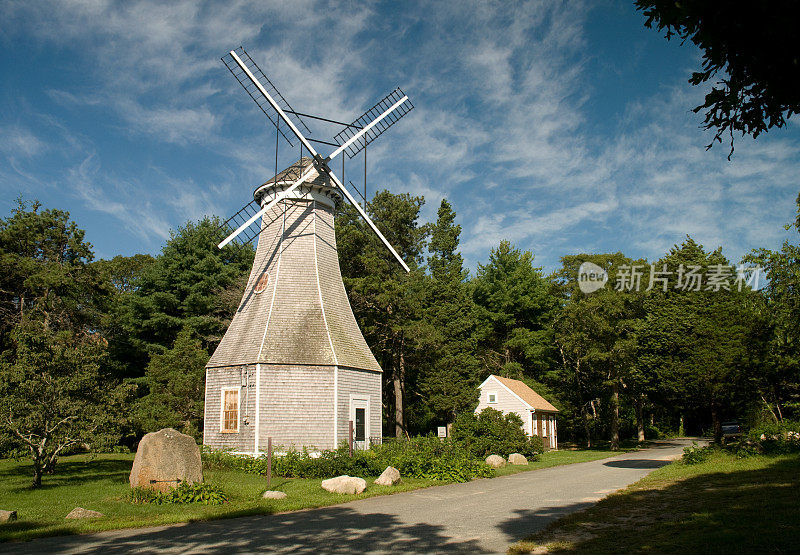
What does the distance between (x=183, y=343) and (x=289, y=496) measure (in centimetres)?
1856

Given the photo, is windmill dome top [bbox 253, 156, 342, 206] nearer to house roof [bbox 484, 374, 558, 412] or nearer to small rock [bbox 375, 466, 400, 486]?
small rock [bbox 375, 466, 400, 486]

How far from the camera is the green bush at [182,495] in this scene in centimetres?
1258

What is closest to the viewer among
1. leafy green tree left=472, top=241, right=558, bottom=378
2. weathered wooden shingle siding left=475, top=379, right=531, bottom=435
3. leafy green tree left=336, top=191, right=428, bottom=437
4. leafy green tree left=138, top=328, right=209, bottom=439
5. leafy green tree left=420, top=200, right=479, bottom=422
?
leafy green tree left=138, top=328, right=209, bottom=439

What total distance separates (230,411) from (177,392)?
667 cm

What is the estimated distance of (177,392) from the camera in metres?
27.5

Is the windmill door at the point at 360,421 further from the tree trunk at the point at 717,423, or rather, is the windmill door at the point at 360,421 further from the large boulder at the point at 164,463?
the tree trunk at the point at 717,423

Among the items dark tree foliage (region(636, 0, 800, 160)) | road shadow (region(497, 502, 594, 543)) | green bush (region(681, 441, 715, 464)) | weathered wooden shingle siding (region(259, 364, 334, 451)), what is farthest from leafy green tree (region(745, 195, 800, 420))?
dark tree foliage (region(636, 0, 800, 160))

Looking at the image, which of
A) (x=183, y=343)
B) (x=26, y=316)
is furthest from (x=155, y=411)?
(x=26, y=316)

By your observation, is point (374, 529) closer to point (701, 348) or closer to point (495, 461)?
point (495, 461)

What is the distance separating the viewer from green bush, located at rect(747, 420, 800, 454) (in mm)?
19944

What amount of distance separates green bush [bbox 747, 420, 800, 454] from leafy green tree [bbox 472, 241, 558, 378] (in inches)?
1004

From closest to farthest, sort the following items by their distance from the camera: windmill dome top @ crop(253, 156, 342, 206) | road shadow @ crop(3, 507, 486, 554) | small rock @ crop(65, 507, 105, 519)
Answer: road shadow @ crop(3, 507, 486, 554) → small rock @ crop(65, 507, 105, 519) → windmill dome top @ crop(253, 156, 342, 206)

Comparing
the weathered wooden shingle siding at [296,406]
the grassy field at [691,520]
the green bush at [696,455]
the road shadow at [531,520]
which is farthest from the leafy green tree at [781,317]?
the weathered wooden shingle siding at [296,406]

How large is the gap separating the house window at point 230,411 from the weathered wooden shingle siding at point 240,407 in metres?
0.18
